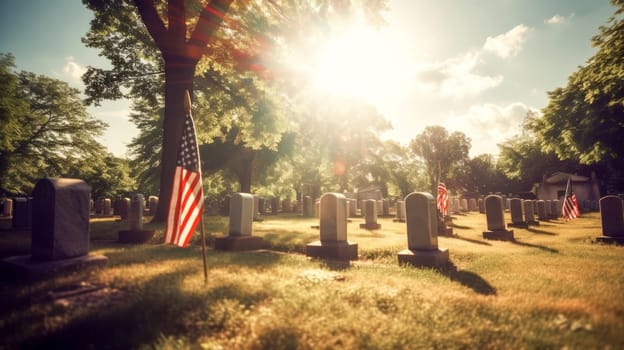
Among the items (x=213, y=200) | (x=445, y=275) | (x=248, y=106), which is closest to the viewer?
(x=445, y=275)

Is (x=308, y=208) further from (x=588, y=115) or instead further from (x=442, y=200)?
(x=588, y=115)

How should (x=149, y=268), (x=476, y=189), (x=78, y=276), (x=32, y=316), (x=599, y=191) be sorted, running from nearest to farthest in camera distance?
(x=32, y=316)
(x=78, y=276)
(x=149, y=268)
(x=599, y=191)
(x=476, y=189)

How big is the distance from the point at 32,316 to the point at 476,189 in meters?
69.6

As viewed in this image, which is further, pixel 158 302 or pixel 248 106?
pixel 248 106

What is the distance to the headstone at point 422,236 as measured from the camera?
7559 mm

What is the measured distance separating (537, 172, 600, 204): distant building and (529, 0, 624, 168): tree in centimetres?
2025

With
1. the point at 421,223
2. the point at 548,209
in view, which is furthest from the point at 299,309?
the point at 548,209

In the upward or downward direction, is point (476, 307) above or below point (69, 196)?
below

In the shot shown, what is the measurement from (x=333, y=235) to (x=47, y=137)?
123 ft

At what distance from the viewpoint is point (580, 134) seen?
808 inches

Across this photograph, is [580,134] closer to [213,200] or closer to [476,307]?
[476,307]

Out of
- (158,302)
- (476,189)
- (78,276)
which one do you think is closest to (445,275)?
(158,302)

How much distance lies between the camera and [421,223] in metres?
8.16

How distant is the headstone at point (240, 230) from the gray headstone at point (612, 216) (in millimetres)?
11542
